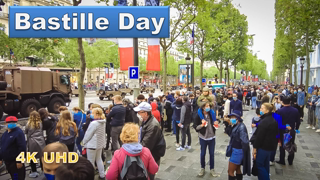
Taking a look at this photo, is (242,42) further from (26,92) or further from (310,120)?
(26,92)

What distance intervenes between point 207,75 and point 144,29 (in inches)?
3894

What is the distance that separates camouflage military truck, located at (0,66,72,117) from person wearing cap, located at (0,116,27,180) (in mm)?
9998

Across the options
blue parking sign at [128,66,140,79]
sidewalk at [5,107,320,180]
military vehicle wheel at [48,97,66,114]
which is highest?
blue parking sign at [128,66,140,79]

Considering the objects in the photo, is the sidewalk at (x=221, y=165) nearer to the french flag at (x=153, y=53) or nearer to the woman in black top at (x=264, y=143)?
the woman in black top at (x=264, y=143)

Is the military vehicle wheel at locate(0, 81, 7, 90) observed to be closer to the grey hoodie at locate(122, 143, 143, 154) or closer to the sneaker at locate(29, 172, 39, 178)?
the sneaker at locate(29, 172, 39, 178)

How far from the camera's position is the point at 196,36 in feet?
85.1

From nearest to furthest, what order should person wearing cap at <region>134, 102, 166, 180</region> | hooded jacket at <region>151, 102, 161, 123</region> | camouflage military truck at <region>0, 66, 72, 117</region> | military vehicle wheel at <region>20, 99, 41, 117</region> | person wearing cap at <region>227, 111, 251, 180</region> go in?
1. person wearing cap at <region>134, 102, 166, 180</region>
2. person wearing cap at <region>227, 111, 251, 180</region>
3. hooded jacket at <region>151, 102, 161, 123</region>
4. camouflage military truck at <region>0, 66, 72, 117</region>
5. military vehicle wheel at <region>20, 99, 41, 117</region>

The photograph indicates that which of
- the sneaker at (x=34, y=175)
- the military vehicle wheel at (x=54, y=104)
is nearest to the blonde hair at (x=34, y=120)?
the sneaker at (x=34, y=175)

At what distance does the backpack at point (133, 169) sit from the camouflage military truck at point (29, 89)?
42.0 feet

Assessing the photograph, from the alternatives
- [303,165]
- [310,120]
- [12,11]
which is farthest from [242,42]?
[12,11]

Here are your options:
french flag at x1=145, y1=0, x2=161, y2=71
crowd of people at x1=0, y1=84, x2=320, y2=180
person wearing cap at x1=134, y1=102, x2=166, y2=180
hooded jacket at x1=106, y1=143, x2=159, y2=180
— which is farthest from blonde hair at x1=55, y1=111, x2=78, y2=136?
french flag at x1=145, y1=0, x2=161, y2=71

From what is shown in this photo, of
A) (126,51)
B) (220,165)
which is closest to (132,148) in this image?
(220,165)

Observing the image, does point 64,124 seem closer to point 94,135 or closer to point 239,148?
point 94,135

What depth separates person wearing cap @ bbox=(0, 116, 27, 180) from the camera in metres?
4.33
